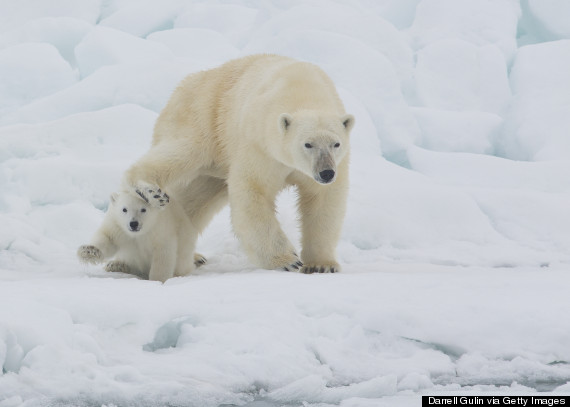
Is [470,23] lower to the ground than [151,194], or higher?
higher

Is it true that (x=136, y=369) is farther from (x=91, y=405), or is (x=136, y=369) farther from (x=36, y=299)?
→ (x=36, y=299)

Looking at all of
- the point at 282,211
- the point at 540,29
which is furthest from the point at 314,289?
the point at 540,29

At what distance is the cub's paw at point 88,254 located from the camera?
13.0 feet

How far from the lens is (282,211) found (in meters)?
5.36

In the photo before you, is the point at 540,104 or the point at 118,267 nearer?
the point at 118,267

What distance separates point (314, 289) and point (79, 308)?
85 cm

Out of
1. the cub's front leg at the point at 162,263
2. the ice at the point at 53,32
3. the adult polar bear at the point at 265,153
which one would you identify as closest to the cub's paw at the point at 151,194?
the adult polar bear at the point at 265,153

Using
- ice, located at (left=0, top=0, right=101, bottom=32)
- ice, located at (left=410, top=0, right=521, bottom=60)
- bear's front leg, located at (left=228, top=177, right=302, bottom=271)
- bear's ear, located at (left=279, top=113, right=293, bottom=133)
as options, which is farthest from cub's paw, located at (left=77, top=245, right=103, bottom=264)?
ice, located at (left=0, top=0, right=101, bottom=32)

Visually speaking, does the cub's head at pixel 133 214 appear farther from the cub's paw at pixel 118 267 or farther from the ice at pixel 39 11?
the ice at pixel 39 11

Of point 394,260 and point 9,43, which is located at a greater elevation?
point 9,43

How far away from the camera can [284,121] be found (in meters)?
3.61

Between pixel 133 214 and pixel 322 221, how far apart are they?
3.27ft

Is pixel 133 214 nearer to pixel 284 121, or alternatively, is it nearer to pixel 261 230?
pixel 261 230

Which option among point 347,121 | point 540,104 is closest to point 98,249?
point 347,121
